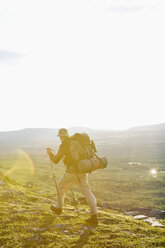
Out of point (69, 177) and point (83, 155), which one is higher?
point (83, 155)

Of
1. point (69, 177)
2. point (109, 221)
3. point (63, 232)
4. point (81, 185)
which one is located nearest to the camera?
point (63, 232)

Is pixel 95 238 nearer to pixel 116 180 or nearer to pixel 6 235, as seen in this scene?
pixel 6 235

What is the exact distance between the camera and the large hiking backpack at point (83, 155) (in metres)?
9.57

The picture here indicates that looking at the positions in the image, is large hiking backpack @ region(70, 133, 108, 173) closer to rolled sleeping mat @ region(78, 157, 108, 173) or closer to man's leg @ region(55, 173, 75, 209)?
rolled sleeping mat @ region(78, 157, 108, 173)

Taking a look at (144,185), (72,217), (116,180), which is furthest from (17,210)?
(116,180)

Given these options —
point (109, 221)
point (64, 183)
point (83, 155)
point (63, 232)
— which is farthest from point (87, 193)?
point (109, 221)

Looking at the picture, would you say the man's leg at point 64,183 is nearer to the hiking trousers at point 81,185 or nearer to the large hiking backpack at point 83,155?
the hiking trousers at point 81,185

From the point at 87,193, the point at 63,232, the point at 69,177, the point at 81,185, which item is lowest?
the point at 63,232

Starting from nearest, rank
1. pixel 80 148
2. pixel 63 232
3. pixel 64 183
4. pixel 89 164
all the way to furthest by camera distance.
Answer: pixel 63 232
pixel 89 164
pixel 80 148
pixel 64 183

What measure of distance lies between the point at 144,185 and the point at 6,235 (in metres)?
98.6

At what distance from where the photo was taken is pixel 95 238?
29.2 ft

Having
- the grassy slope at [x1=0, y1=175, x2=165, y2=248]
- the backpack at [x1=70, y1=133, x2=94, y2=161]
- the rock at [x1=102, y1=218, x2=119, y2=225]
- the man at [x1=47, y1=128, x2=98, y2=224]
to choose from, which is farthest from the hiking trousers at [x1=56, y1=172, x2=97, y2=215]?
the rock at [x1=102, y1=218, x2=119, y2=225]

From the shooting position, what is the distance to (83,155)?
32.1 ft

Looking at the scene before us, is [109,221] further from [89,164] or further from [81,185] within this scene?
[89,164]
